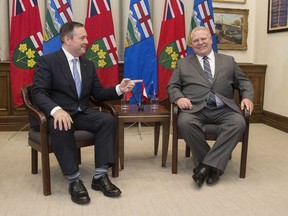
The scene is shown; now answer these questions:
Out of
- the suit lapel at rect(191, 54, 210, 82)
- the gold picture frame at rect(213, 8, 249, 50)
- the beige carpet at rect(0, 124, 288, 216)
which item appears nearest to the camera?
the beige carpet at rect(0, 124, 288, 216)

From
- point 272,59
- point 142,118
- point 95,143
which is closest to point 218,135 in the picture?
point 142,118

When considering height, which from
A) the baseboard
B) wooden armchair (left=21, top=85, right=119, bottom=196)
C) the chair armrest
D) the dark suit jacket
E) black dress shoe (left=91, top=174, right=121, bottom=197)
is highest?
the dark suit jacket

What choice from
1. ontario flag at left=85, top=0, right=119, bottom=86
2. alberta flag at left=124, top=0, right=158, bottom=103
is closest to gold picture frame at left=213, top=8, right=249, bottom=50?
alberta flag at left=124, top=0, right=158, bottom=103

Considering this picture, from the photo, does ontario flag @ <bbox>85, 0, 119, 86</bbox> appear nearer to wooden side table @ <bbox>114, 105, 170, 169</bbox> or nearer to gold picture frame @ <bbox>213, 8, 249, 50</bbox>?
wooden side table @ <bbox>114, 105, 170, 169</bbox>

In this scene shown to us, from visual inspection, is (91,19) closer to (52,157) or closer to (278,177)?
(52,157)

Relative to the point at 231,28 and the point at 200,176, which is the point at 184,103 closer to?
the point at 200,176

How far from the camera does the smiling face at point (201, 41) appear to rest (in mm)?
3078

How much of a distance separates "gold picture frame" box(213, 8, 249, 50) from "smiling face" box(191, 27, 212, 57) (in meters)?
2.25

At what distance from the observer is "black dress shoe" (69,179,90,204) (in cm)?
237

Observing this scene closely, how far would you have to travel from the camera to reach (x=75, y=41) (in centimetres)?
268

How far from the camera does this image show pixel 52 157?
3.47 metres

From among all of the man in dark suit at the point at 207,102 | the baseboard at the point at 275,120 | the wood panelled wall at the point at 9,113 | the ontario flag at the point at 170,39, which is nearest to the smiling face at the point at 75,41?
the man in dark suit at the point at 207,102

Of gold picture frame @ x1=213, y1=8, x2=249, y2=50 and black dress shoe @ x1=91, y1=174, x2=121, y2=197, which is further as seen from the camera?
gold picture frame @ x1=213, y1=8, x2=249, y2=50

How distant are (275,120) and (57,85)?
3.47 m
